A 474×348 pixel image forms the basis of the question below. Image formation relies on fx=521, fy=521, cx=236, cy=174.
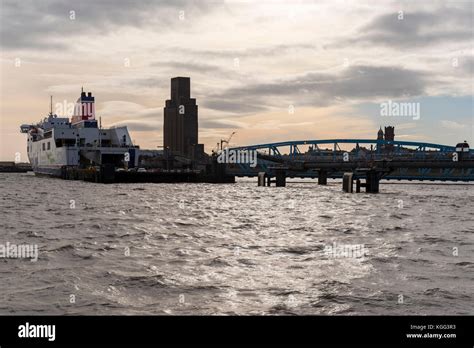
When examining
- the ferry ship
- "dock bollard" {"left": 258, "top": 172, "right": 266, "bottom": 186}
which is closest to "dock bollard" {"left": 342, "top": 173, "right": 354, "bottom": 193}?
"dock bollard" {"left": 258, "top": 172, "right": 266, "bottom": 186}

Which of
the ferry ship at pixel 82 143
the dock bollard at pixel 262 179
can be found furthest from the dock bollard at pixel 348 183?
the ferry ship at pixel 82 143

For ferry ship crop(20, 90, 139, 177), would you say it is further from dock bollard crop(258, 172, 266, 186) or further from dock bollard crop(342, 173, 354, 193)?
dock bollard crop(342, 173, 354, 193)

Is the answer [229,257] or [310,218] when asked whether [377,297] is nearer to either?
[229,257]

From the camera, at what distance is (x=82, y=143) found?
151500 millimetres

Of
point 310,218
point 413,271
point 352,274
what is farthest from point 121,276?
point 310,218

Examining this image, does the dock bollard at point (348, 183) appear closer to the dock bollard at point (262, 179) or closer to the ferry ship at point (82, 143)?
the dock bollard at point (262, 179)

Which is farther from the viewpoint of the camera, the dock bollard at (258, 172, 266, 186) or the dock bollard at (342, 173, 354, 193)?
the dock bollard at (258, 172, 266, 186)

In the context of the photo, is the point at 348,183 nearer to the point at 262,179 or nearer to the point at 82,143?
the point at 262,179

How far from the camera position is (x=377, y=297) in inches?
636

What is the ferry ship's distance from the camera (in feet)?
460

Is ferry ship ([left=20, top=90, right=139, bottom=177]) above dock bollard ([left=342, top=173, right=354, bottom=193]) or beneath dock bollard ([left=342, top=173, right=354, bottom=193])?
above

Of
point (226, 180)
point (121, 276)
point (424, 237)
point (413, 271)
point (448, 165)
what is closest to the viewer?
point (121, 276)

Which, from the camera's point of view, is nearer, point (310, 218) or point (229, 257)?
point (229, 257)
